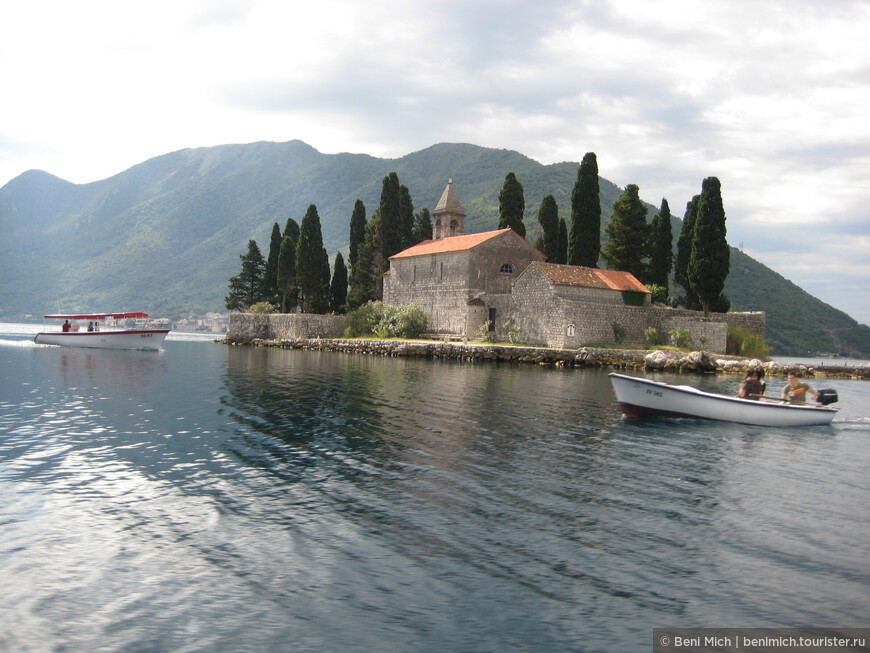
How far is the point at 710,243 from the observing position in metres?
49.1

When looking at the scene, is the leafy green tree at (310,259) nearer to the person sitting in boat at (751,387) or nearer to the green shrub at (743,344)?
the green shrub at (743,344)

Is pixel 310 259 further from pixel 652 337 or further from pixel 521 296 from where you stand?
pixel 652 337

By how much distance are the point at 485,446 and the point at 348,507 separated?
5632mm

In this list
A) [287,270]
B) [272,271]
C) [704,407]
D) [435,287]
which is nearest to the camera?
[704,407]

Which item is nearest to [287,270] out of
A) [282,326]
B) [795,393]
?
[282,326]

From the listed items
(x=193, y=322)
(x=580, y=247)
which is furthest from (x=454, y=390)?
(x=193, y=322)

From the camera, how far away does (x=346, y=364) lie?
136 feet

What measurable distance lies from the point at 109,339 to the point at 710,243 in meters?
49.1

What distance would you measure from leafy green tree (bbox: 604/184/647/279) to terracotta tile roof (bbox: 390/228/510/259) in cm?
957

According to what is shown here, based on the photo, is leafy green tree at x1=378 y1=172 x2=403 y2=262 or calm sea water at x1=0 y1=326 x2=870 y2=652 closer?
calm sea water at x1=0 y1=326 x2=870 y2=652

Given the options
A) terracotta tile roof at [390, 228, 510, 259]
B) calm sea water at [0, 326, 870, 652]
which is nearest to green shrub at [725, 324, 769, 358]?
terracotta tile roof at [390, 228, 510, 259]

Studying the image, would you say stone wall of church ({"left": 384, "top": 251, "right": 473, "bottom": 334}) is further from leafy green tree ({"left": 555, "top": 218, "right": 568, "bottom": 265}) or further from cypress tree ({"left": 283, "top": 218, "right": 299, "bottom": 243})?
cypress tree ({"left": 283, "top": 218, "right": 299, "bottom": 243})

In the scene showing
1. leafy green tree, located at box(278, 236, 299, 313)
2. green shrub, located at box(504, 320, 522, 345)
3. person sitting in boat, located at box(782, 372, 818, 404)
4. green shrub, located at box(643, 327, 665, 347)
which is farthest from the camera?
leafy green tree, located at box(278, 236, 299, 313)

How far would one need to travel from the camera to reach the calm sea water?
6.90 m
